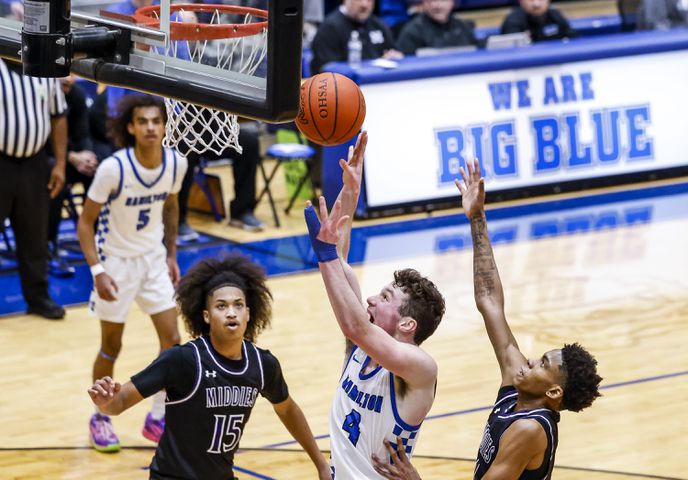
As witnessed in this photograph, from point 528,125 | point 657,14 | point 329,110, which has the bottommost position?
point 528,125

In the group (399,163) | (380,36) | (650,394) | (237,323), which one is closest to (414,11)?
(380,36)

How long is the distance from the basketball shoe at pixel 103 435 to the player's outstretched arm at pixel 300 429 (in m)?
1.66

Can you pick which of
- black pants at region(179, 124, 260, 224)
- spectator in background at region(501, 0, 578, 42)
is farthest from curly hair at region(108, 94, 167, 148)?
spectator in background at region(501, 0, 578, 42)

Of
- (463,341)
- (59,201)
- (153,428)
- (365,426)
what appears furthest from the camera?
(59,201)

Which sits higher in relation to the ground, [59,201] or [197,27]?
[197,27]

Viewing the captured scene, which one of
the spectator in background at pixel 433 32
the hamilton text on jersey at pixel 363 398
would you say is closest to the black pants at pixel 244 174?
the spectator in background at pixel 433 32

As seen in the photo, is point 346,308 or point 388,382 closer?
point 346,308

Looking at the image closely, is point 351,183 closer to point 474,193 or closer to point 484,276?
point 474,193

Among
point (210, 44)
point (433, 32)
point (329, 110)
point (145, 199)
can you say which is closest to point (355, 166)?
point (329, 110)

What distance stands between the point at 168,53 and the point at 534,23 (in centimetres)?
1020

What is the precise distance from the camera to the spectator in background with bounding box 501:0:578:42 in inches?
573

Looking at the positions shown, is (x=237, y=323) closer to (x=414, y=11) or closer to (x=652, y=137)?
(x=652, y=137)

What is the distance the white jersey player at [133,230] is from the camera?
Answer: 7.44m

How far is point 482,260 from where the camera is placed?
549 cm
